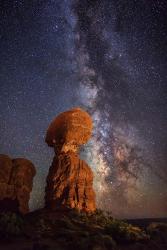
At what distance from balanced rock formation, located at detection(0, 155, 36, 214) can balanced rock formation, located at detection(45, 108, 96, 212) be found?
2866 mm

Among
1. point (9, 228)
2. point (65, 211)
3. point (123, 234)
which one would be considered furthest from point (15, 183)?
point (123, 234)

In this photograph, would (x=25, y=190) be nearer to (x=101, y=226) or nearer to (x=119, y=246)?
(x=101, y=226)

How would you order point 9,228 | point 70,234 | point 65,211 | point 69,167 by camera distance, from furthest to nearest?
1. point 69,167
2. point 65,211
3. point 70,234
4. point 9,228

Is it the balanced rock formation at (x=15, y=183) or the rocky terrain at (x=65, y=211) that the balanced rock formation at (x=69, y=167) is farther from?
the balanced rock formation at (x=15, y=183)

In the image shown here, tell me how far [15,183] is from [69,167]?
620 centimetres

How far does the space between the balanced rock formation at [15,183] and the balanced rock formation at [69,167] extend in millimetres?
2866

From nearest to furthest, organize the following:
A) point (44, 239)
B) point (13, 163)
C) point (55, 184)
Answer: point (44, 239) → point (55, 184) → point (13, 163)

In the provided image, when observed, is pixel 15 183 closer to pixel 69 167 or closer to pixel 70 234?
pixel 69 167

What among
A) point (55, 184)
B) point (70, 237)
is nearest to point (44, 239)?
point (70, 237)

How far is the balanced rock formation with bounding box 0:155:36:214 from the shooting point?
2844cm

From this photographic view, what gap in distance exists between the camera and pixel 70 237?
1986 cm

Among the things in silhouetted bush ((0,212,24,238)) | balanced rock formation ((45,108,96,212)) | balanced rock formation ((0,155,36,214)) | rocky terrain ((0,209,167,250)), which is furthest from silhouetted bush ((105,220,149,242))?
balanced rock formation ((0,155,36,214))

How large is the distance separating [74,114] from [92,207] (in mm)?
11039

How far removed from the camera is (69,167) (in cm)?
2930
